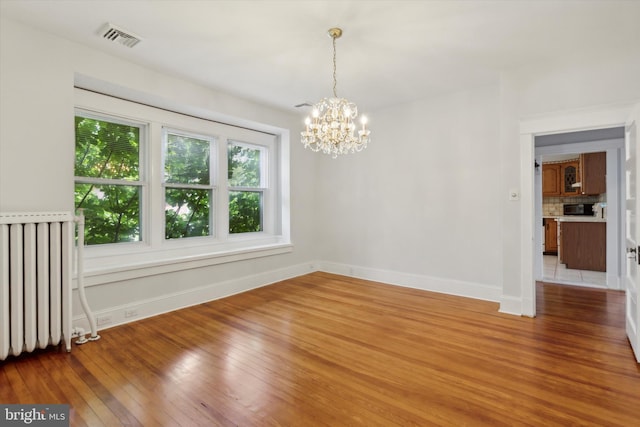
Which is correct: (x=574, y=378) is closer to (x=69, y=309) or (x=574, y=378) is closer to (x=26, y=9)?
(x=69, y=309)

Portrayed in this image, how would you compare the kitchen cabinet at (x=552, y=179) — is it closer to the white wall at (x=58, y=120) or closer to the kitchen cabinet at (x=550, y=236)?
the kitchen cabinet at (x=550, y=236)

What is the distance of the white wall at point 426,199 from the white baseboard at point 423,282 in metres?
0.01

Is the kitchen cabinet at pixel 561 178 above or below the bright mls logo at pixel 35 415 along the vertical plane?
above

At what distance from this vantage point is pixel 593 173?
20.1ft

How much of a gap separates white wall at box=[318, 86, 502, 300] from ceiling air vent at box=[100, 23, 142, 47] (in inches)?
132

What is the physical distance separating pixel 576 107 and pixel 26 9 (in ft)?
16.5

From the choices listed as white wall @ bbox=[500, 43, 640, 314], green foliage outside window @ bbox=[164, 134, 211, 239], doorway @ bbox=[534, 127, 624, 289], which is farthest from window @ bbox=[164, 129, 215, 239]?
doorway @ bbox=[534, 127, 624, 289]

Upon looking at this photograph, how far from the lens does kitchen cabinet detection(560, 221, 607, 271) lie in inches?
220

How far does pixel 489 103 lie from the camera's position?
3.91 metres

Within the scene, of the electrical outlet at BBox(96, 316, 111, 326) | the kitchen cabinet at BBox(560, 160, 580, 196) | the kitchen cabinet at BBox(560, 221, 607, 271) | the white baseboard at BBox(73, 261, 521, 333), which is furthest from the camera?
the kitchen cabinet at BBox(560, 160, 580, 196)

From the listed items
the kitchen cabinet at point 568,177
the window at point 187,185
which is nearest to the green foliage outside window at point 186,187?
the window at point 187,185

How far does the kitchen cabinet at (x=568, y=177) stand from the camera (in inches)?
291

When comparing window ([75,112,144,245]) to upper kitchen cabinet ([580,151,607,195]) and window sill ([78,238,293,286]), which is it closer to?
window sill ([78,238,293,286])

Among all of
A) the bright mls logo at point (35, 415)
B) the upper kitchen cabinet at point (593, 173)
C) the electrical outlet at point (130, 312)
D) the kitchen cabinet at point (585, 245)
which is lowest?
the bright mls logo at point (35, 415)
